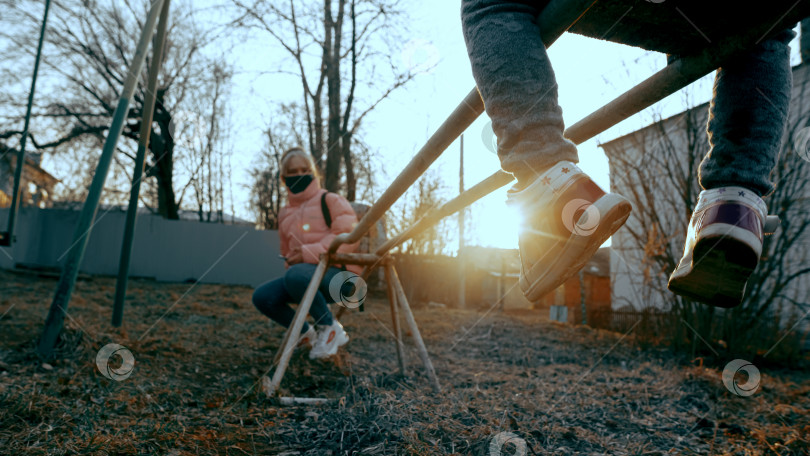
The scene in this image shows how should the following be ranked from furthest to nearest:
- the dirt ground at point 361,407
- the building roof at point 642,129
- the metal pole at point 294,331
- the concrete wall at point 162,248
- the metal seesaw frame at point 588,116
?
the concrete wall at point 162,248 < the building roof at point 642,129 < the metal pole at point 294,331 < the dirt ground at point 361,407 < the metal seesaw frame at point 588,116

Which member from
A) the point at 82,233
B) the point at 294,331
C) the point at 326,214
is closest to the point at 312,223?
the point at 326,214

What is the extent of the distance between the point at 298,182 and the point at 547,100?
9.70ft

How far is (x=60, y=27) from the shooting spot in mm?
13273

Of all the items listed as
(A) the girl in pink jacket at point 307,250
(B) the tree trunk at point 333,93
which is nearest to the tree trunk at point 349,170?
(B) the tree trunk at point 333,93

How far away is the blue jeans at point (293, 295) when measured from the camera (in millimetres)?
3117

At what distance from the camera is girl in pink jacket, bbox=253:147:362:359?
10.3ft

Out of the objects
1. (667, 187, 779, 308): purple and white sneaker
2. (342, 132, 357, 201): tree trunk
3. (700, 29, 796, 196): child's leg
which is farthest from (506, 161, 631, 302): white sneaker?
(342, 132, 357, 201): tree trunk

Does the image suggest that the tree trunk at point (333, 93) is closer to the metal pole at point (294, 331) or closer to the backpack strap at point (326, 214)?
the backpack strap at point (326, 214)

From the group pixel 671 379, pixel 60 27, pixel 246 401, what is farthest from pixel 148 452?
pixel 60 27

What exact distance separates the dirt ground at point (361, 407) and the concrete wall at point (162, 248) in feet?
33.6

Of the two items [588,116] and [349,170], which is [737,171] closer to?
[588,116]

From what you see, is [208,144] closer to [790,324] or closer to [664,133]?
[664,133]

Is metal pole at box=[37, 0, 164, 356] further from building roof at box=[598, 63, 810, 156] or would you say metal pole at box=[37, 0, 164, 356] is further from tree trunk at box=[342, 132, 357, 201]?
tree trunk at box=[342, 132, 357, 201]

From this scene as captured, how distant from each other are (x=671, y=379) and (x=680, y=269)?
7.95ft
